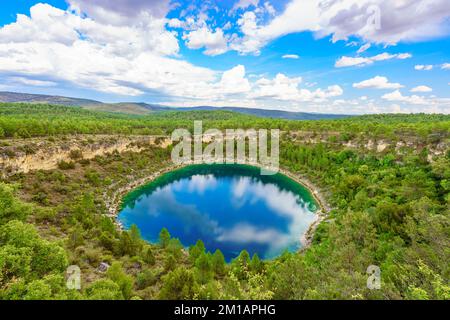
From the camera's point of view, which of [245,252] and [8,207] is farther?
[245,252]

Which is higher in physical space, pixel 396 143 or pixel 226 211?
pixel 396 143

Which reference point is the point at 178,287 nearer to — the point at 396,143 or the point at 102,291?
the point at 102,291

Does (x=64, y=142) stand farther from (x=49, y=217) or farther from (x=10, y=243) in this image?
(x=10, y=243)

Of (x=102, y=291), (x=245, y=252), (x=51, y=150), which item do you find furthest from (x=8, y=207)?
(x=51, y=150)

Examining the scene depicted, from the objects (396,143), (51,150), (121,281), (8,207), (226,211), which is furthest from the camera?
(396,143)

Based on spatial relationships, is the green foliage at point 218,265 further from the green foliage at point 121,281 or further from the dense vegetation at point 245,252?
the green foliage at point 121,281

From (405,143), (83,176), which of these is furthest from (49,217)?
(405,143)
